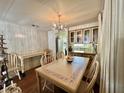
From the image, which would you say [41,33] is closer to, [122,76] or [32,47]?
[32,47]

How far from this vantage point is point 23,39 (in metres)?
3.68

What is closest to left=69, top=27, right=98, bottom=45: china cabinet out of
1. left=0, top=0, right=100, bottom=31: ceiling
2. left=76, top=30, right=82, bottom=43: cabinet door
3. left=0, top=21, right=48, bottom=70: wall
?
left=76, top=30, right=82, bottom=43: cabinet door

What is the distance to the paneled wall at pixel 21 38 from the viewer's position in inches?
121

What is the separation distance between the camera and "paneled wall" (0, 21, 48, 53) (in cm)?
309

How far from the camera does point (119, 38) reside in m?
0.69

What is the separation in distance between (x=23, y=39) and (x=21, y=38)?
11 centimetres

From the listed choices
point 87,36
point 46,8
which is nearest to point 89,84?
point 46,8

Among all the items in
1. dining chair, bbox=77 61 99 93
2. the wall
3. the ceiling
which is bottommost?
dining chair, bbox=77 61 99 93

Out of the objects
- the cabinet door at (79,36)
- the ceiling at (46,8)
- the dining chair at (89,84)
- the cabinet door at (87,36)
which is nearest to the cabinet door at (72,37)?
the cabinet door at (79,36)

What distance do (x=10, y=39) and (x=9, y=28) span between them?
18.0 inches

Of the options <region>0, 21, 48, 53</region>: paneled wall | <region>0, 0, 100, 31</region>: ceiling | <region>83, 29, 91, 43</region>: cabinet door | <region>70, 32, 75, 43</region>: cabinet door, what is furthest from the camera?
<region>70, 32, 75, 43</region>: cabinet door

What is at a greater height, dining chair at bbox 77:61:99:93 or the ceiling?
the ceiling

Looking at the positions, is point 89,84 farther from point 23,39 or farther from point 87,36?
point 23,39

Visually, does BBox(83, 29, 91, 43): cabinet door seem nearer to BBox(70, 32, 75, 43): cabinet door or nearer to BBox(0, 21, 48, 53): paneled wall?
BBox(70, 32, 75, 43): cabinet door
